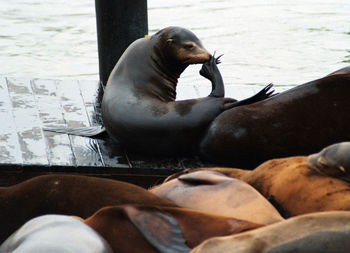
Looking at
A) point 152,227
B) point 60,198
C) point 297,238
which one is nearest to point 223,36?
point 60,198

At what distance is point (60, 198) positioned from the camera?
8.02ft

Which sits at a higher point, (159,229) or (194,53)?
(159,229)

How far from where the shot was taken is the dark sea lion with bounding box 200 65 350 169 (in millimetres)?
4012

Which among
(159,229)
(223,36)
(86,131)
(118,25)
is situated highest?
(159,229)

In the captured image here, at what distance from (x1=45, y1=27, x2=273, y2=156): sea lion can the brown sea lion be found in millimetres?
2095

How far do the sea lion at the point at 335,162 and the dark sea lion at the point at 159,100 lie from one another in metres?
1.80

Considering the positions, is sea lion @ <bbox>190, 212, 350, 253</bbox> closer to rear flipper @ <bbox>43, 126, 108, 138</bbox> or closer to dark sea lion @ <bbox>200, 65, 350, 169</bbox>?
dark sea lion @ <bbox>200, 65, 350, 169</bbox>

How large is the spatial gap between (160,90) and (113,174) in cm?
67

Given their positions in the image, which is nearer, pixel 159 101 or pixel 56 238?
pixel 56 238

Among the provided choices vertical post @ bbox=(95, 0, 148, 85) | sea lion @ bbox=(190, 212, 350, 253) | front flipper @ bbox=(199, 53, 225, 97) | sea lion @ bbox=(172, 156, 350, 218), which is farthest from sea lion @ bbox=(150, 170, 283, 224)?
vertical post @ bbox=(95, 0, 148, 85)

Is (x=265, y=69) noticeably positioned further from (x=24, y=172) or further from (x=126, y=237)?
(x=126, y=237)

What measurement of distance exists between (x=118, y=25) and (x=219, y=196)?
3.34 metres

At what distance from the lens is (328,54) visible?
368 inches

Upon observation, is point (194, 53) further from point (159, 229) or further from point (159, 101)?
point (159, 229)
